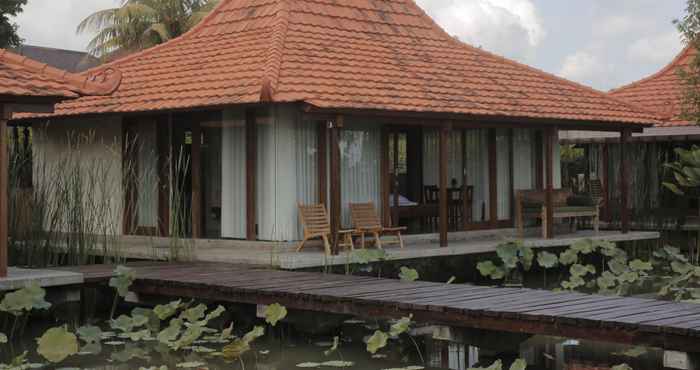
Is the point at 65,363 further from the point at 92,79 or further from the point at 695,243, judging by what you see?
the point at 695,243

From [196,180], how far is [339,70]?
7.98ft

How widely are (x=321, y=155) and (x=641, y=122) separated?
6172mm

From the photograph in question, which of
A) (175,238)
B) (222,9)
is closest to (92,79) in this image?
(175,238)

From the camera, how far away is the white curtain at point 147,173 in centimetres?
1570

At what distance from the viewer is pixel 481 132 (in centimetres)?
1730

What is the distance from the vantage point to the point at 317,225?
13961 millimetres

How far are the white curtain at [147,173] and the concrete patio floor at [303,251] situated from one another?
14.3 inches

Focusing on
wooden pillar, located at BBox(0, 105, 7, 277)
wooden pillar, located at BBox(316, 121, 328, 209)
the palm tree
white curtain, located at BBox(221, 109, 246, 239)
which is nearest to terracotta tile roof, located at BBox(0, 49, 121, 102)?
wooden pillar, located at BBox(0, 105, 7, 277)

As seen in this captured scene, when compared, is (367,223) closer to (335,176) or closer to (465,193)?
(335,176)

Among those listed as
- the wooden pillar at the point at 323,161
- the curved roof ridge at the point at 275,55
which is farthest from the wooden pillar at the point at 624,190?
the curved roof ridge at the point at 275,55

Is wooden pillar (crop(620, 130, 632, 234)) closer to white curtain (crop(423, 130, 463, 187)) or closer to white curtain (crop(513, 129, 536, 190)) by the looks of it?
white curtain (crop(513, 129, 536, 190))

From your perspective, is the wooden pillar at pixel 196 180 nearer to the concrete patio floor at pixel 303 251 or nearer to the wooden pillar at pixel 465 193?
the concrete patio floor at pixel 303 251


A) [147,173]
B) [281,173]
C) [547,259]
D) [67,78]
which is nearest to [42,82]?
[67,78]

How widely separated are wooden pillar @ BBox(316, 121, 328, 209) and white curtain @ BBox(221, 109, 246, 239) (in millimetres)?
1001
